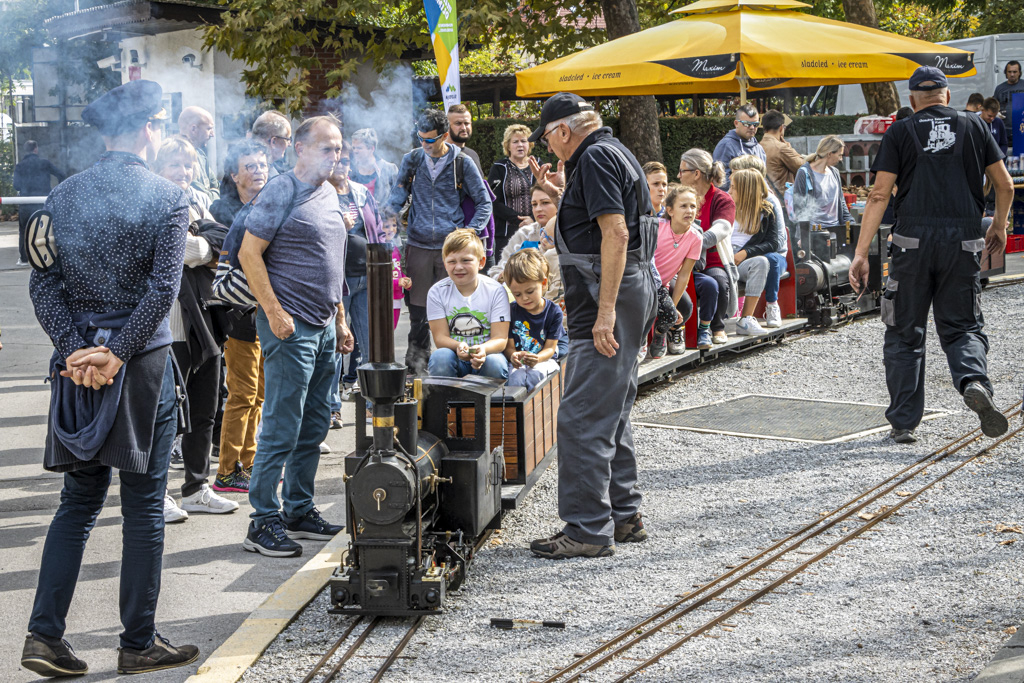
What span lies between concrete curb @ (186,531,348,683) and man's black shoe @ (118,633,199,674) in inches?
3.7

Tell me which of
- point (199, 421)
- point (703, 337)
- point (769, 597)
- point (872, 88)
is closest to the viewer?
point (769, 597)

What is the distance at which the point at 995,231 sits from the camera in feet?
22.8

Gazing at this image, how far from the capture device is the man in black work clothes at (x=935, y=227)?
659 centimetres

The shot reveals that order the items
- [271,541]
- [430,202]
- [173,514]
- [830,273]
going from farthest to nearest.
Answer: [830,273] < [430,202] < [173,514] < [271,541]

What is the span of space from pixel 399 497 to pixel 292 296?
1371 mm

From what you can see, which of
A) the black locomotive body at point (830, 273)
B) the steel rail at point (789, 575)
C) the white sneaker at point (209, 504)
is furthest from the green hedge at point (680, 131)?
the white sneaker at point (209, 504)

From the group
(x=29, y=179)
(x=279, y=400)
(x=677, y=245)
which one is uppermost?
(x=29, y=179)

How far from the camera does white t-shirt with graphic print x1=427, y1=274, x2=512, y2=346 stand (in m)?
6.05

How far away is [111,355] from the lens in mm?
3855

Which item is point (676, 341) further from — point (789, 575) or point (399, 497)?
point (399, 497)

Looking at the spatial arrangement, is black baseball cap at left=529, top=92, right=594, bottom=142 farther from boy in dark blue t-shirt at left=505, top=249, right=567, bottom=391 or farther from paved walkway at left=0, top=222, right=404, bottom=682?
paved walkway at left=0, top=222, right=404, bottom=682

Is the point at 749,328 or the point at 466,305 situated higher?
the point at 466,305

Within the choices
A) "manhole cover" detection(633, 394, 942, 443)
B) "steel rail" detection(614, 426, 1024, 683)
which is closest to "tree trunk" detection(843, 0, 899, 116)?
"manhole cover" detection(633, 394, 942, 443)

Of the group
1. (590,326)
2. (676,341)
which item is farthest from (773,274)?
(590,326)
